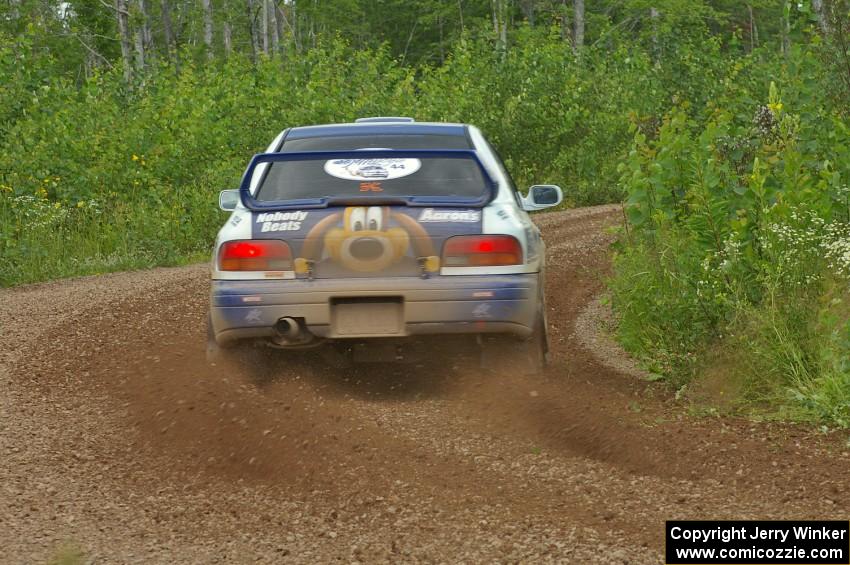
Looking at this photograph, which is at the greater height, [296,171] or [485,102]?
[296,171]

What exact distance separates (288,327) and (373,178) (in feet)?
3.69

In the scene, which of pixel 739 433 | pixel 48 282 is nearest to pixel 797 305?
pixel 739 433

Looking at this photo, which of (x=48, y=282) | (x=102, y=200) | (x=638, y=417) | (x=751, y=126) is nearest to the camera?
(x=638, y=417)

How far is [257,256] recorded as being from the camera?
7023 millimetres

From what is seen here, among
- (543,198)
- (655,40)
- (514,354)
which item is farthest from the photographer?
(655,40)

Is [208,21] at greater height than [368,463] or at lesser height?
greater

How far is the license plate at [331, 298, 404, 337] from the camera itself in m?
6.93

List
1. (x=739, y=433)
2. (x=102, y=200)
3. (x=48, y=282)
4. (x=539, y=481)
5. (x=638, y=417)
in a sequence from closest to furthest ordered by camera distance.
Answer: (x=539, y=481), (x=739, y=433), (x=638, y=417), (x=48, y=282), (x=102, y=200)

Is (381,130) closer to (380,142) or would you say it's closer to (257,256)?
(380,142)

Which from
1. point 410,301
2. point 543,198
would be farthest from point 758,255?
point 410,301

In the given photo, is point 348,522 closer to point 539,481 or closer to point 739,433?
point 539,481

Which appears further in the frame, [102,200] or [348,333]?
[102,200]

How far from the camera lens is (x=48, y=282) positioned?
47.1 ft

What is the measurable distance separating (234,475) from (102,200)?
11914mm
